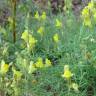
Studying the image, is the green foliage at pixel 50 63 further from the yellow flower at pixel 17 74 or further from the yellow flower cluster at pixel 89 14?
the yellow flower cluster at pixel 89 14

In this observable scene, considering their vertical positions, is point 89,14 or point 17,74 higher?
point 89,14

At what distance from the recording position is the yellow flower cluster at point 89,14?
302 cm

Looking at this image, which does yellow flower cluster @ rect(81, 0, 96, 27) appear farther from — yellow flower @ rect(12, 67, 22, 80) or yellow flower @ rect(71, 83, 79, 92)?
yellow flower @ rect(12, 67, 22, 80)

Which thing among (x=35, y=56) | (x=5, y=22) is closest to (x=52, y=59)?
(x=35, y=56)

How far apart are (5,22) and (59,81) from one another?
1.56m

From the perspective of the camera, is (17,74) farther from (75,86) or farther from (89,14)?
(89,14)

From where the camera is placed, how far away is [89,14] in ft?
10.0

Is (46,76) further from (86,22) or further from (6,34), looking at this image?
(6,34)

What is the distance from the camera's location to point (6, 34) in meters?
3.59

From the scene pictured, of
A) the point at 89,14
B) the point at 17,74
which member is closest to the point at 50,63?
the point at 17,74

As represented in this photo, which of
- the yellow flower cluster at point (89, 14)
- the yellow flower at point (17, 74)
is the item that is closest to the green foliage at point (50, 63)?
the yellow flower at point (17, 74)

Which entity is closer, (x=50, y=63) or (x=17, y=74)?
(x=17, y=74)

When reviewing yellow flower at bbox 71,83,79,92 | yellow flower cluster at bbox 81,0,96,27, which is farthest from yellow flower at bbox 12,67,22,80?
yellow flower cluster at bbox 81,0,96,27

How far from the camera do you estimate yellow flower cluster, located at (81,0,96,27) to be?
9.91ft
